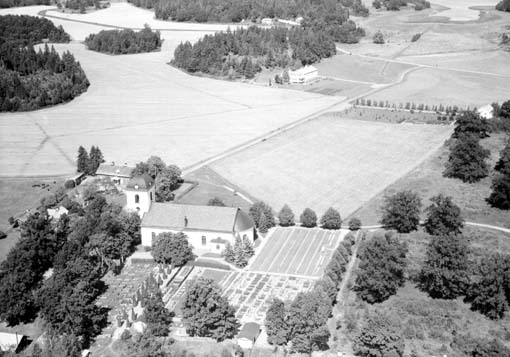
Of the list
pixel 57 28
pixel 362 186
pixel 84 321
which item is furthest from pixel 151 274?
pixel 57 28

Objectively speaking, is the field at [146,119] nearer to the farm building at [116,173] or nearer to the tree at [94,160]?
the tree at [94,160]

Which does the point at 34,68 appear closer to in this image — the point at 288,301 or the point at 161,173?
the point at 161,173

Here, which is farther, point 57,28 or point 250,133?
point 57,28

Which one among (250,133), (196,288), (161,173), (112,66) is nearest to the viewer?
(196,288)

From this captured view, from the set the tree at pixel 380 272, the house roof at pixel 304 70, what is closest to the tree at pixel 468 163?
the tree at pixel 380 272

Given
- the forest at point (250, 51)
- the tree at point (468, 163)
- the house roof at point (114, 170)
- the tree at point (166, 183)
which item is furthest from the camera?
the forest at point (250, 51)

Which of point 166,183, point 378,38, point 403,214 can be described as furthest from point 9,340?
point 378,38

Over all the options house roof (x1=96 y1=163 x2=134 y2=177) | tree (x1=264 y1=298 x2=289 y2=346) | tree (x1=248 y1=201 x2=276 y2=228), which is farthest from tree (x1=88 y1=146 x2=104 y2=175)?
tree (x1=264 y1=298 x2=289 y2=346)

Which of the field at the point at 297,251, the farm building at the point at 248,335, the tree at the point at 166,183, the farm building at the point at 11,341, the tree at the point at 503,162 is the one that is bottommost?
the field at the point at 297,251
